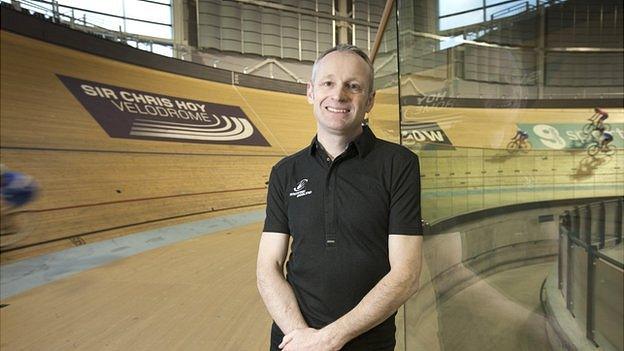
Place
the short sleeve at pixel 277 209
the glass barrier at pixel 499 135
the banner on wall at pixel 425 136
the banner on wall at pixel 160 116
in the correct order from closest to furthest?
the short sleeve at pixel 277 209
the glass barrier at pixel 499 135
the banner on wall at pixel 425 136
the banner on wall at pixel 160 116

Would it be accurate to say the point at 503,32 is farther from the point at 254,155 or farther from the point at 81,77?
the point at 254,155

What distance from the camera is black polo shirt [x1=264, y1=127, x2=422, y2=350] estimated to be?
0.81 metres

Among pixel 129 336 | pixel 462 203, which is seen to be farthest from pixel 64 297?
pixel 462 203

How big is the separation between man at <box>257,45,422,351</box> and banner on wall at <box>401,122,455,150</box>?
4.00ft

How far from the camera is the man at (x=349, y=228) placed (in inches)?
31.0

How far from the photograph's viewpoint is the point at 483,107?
2312 millimetres

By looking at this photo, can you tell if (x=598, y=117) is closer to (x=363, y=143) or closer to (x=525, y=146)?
(x=525, y=146)

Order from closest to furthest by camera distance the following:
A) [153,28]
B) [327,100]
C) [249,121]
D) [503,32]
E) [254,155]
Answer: [327,100], [503,32], [153,28], [254,155], [249,121]

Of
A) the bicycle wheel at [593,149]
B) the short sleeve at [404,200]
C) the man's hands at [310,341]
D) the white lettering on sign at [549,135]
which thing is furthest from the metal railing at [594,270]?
the man's hands at [310,341]

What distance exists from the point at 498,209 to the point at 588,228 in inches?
29.4

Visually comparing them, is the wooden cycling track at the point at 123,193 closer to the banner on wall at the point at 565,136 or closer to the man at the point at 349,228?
the banner on wall at the point at 565,136

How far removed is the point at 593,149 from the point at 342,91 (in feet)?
7.10

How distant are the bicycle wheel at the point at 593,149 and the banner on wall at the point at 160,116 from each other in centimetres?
295

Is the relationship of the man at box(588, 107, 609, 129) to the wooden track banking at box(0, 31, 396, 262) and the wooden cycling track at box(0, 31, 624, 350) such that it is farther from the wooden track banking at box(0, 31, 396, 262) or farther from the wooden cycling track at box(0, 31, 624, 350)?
the wooden track banking at box(0, 31, 396, 262)
